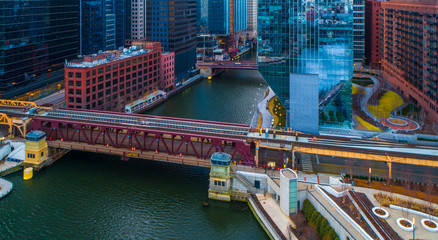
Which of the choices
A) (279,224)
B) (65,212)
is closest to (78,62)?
(65,212)

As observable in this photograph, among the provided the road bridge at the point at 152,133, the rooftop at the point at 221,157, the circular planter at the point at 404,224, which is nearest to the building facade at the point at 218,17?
the road bridge at the point at 152,133

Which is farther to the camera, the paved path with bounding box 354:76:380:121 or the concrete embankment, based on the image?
the paved path with bounding box 354:76:380:121

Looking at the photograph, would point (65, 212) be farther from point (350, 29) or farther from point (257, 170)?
point (350, 29)

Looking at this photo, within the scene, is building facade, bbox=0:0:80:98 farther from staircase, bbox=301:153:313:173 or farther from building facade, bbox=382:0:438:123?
building facade, bbox=382:0:438:123

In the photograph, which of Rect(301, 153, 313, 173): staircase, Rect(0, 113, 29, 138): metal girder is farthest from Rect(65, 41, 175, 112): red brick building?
Rect(301, 153, 313, 173): staircase

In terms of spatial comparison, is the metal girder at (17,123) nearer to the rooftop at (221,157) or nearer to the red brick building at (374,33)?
the rooftop at (221,157)

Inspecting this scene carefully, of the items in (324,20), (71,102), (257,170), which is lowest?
(257,170)
